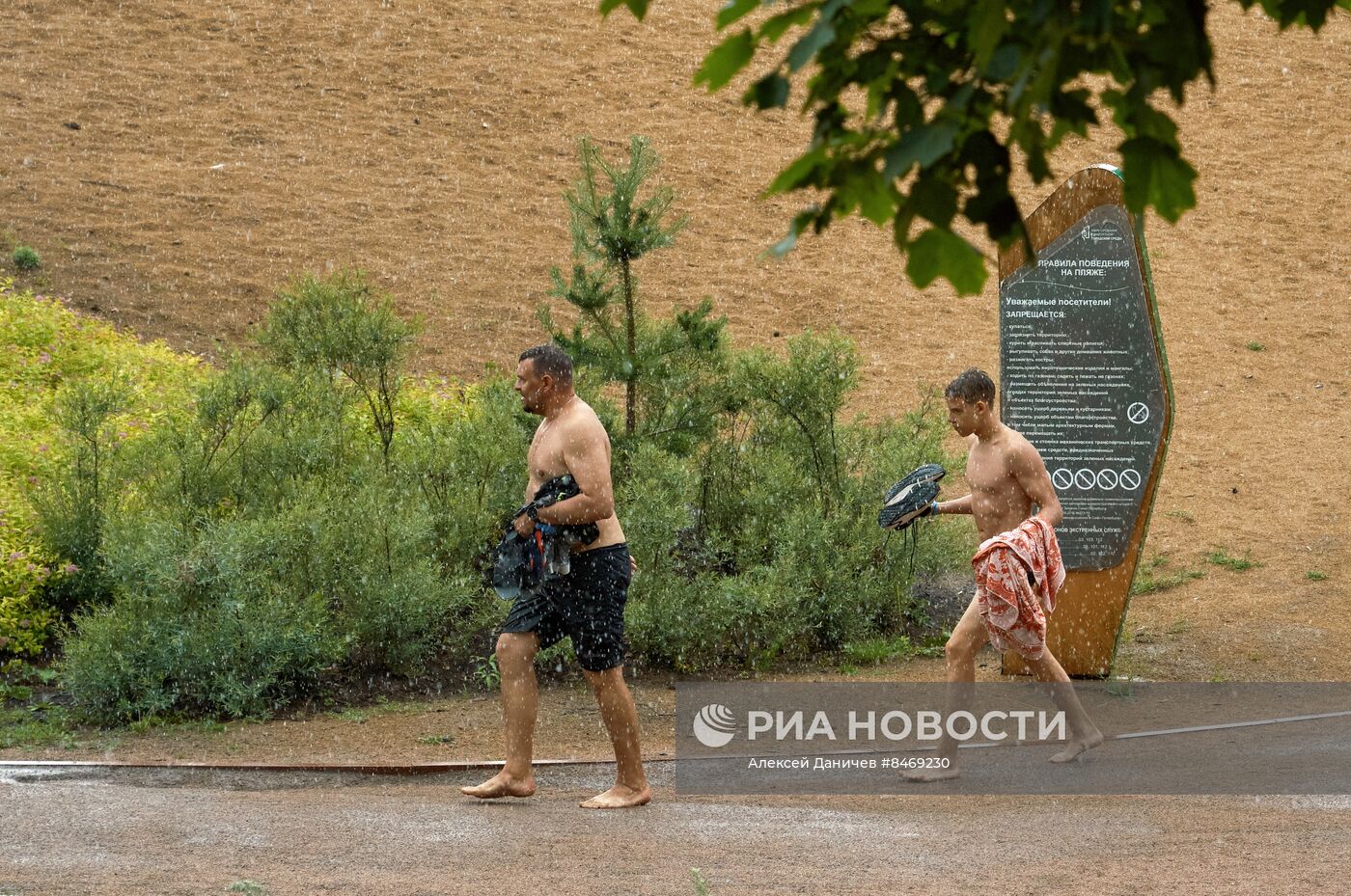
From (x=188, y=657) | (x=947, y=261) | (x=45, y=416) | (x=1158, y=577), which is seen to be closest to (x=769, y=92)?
(x=947, y=261)

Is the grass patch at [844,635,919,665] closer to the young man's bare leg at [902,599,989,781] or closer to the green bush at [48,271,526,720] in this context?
the green bush at [48,271,526,720]

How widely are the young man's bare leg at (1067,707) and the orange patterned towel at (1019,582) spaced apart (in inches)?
3.5

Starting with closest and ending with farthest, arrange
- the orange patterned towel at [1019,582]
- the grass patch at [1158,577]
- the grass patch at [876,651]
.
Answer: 1. the orange patterned towel at [1019,582]
2. the grass patch at [876,651]
3. the grass patch at [1158,577]

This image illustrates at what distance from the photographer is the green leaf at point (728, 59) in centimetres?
263

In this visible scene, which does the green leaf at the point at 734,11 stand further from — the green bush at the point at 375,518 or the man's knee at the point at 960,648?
the green bush at the point at 375,518

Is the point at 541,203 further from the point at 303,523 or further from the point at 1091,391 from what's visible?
the point at 1091,391

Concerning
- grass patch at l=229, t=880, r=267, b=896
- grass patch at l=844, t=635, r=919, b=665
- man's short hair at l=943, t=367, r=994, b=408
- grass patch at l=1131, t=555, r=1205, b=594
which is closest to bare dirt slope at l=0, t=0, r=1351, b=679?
grass patch at l=1131, t=555, r=1205, b=594

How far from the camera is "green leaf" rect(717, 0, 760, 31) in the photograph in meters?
2.62

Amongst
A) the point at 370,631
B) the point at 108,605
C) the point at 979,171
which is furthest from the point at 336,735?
the point at 979,171

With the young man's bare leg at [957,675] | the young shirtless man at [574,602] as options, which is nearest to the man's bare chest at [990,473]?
the young man's bare leg at [957,675]

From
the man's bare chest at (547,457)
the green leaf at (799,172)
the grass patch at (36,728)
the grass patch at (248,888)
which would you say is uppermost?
the green leaf at (799,172)

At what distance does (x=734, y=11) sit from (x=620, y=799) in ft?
12.6

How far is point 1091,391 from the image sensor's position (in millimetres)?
8695

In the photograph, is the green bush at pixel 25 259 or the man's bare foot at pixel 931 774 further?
the green bush at pixel 25 259
